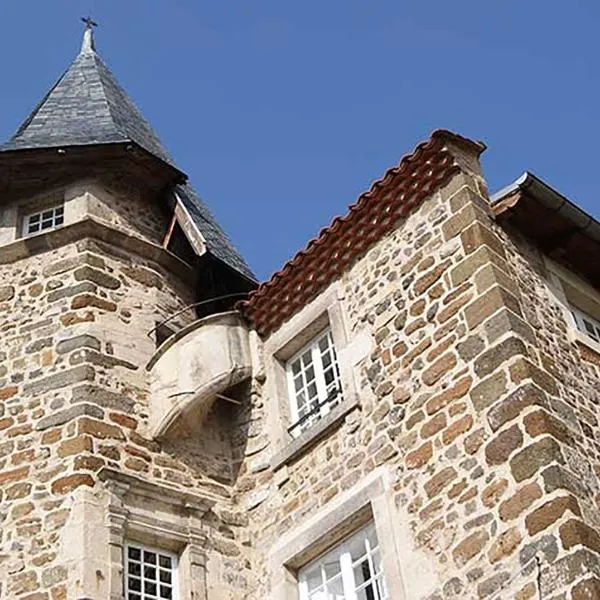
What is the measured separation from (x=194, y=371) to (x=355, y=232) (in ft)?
5.89

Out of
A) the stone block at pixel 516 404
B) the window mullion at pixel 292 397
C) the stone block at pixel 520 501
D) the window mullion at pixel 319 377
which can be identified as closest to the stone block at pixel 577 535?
the stone block at pixel 520 501

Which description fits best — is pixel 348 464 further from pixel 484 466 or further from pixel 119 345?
pixel 119 345

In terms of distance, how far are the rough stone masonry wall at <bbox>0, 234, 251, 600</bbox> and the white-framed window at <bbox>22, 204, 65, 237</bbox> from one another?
1.88 ft

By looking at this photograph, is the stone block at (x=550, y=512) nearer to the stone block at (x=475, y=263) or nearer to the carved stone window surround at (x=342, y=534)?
the carved stone window surround at (x=342, y=534)

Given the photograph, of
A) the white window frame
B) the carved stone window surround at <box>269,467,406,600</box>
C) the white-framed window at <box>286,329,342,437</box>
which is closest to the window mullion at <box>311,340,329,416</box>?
the white-framed window at <box>286,329,342,437</box>

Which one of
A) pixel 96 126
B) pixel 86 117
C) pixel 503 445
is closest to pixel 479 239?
pixel 503 445

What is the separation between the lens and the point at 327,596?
7398mm

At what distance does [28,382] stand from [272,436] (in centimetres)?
206

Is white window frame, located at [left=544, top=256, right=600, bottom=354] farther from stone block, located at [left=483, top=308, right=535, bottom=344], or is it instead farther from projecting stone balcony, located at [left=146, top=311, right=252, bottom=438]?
projecting stone balcony, located at [left=146, top=311, right=252, bottom=438]

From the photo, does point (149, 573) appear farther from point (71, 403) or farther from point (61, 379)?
point (61, 379)

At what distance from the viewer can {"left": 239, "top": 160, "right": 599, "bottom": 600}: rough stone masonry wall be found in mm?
6027

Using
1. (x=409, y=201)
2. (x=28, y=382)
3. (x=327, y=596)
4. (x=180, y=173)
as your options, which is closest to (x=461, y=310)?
(x=409, y=201)

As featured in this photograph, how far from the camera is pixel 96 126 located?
438 inches

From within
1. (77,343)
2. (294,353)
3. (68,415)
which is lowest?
(68,415)
